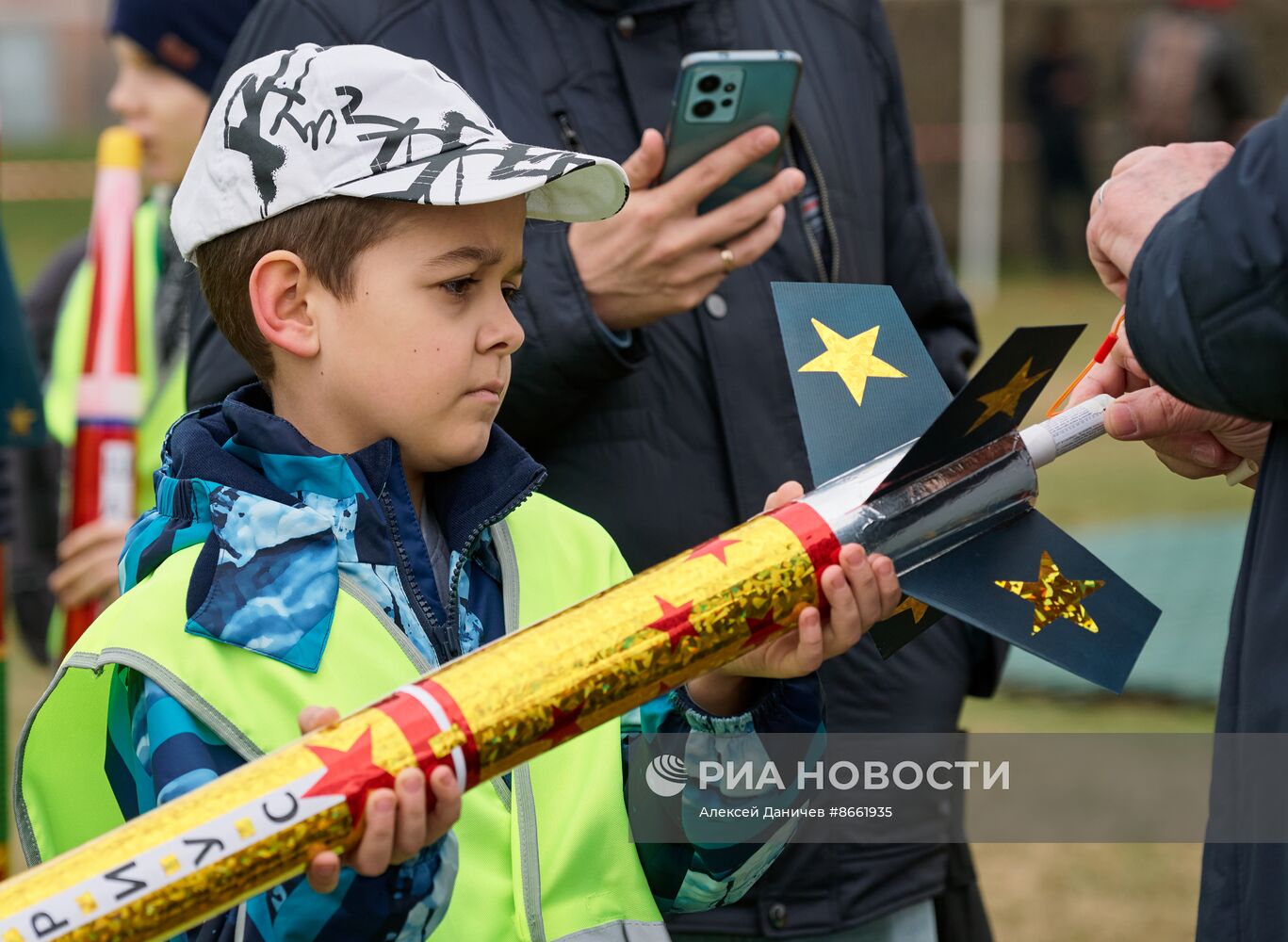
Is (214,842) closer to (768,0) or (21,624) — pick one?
(768,0)

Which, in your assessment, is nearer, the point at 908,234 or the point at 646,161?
the point at 646,161

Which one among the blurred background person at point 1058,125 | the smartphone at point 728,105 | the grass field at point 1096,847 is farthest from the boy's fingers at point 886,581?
the blurred background person at point 1058,125

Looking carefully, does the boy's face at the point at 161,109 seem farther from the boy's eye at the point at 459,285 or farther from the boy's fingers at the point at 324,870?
the boy's fingers at the point at 324,870

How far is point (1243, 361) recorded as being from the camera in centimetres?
169

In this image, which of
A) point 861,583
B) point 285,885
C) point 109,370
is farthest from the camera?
point 109,370

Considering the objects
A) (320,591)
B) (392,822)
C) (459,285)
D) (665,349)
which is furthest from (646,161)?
(392,822)

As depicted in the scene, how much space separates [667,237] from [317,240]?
2.04ft

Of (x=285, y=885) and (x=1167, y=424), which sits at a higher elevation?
(x=1167, y=424)

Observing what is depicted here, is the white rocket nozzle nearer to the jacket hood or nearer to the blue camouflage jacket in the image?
the blue camouflage jacket

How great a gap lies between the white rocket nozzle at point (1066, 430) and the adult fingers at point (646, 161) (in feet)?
2.25

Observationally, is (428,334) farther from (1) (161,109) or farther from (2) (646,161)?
(1) (161,109)

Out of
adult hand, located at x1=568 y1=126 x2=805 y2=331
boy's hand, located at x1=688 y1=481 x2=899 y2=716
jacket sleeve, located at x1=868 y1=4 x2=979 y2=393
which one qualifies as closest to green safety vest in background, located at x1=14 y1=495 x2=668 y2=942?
boy's hand, located at x1=688 y1=481 x2=899 y2=716

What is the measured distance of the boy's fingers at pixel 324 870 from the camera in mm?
1688

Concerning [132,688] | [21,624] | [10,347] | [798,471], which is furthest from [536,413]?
[21,624]
